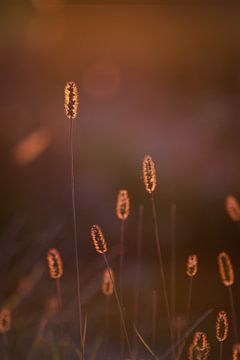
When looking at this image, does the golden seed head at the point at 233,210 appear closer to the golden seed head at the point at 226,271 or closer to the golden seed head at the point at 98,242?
the golden seed head at the point at 226,271

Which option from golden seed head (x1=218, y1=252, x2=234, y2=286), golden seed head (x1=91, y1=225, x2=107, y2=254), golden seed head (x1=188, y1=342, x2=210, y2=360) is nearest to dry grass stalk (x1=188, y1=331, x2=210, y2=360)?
golden seed head (x1=188, y1=342, x2=210, y2=360)

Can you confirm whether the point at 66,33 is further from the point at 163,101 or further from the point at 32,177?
the point at 32,177

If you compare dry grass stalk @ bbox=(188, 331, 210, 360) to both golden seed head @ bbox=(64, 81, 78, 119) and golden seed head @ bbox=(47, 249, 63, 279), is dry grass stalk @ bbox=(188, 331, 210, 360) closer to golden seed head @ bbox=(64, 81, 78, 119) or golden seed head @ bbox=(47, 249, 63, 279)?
golden seed head @ bbox=(47, 249, 63, 279)

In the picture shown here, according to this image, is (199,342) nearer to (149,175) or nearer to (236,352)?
(236,352)

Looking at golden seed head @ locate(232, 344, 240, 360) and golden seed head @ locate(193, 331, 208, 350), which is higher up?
golden seed head @ locate(193, 331, 208, 350)

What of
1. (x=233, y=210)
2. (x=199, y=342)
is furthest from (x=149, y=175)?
(x=199, y=342)

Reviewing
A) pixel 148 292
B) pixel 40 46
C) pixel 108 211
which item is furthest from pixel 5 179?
pixel 148 292

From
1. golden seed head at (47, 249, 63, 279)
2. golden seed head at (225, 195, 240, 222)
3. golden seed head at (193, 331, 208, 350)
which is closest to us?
golden seed head at (193, 331, 208, 350)

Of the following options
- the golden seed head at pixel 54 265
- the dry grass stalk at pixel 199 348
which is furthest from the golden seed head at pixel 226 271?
the golden seed head at pixel 54 265
